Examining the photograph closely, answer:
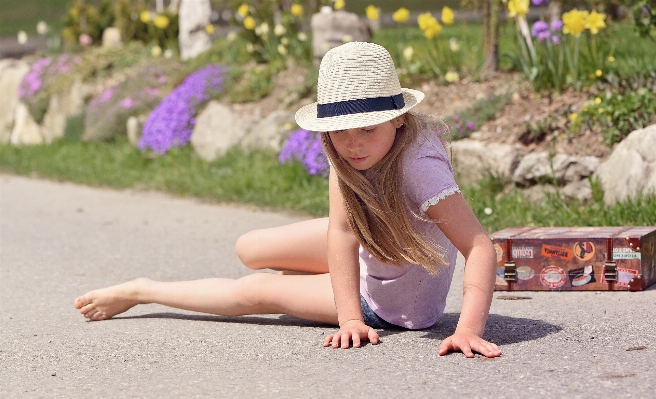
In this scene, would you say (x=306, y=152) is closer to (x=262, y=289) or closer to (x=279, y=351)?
(x=262, y=289)

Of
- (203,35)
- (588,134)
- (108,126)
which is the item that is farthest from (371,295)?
(203,35)

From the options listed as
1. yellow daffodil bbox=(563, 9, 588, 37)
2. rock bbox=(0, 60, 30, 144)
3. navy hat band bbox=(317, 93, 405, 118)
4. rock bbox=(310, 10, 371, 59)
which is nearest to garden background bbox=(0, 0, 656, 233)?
yellow daffodil bbox=(563, 9, 588, 37)

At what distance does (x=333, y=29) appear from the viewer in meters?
9.89

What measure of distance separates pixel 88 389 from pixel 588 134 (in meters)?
4.40

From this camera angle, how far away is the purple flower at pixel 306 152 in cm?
791

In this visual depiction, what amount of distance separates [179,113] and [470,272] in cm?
713

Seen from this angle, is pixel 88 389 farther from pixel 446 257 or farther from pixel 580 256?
pixel 580 256

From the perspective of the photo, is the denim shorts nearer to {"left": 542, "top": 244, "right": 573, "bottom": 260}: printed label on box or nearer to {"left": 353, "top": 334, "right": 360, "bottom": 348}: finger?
{"left": 353, "top": 334, "right": 360, "bottom": 348}: finger

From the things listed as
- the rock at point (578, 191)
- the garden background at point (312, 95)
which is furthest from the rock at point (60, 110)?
the rock at point (578, 191)

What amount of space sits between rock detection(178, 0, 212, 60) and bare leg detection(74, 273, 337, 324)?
8.50m

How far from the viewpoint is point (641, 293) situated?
14.7ft

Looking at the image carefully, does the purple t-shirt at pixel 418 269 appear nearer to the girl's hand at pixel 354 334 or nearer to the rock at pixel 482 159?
the girl's hand at pixel 354 334

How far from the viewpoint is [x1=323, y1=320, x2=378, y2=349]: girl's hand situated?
3.49 m

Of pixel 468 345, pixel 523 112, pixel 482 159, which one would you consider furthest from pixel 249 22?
pixel 468 345
